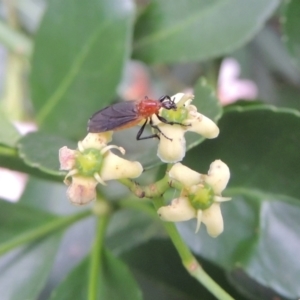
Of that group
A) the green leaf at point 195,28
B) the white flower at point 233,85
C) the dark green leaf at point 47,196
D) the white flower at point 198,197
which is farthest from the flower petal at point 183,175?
the white flower at point 233,85

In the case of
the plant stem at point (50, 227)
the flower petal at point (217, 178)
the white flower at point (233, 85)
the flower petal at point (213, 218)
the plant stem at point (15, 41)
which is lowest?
the flower petal at point (213, 218)

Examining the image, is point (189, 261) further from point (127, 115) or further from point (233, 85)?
point (233, 85)

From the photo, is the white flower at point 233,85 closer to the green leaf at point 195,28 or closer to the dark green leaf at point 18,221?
the green leaf at point 195,28

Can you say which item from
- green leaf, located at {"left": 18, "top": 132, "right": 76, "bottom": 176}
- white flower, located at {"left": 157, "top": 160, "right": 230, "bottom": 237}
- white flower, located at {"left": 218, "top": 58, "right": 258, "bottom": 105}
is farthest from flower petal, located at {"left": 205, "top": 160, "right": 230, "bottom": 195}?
white flower, located at {"left": 218, "top": 58, "right": 258, "bottom": 105}

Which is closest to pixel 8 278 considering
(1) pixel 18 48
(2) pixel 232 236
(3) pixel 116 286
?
Result: (3) pixel 116 286

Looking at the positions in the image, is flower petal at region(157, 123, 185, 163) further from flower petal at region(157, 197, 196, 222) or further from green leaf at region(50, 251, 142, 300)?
green leaf at region(50, 251, 142, 300)

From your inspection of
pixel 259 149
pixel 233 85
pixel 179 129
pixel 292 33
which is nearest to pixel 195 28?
pixel 292 33
